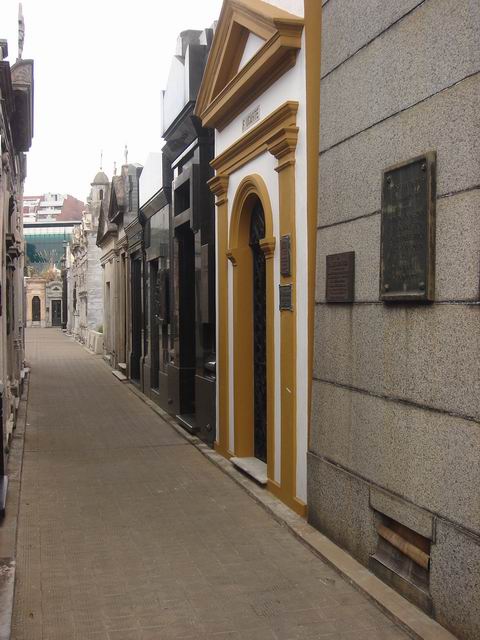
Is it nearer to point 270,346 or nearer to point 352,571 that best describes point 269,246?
point 270,346

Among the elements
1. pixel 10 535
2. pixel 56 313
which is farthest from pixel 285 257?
pixel 56 313

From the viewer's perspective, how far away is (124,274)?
2047 cm

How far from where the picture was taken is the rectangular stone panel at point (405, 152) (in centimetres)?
409

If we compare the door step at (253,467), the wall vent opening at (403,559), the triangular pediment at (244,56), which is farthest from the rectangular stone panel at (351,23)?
the door step at (253,467)

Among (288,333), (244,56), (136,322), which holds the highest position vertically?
(244,56)

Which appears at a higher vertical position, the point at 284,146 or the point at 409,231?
the point at 284,146

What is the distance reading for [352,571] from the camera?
519cm

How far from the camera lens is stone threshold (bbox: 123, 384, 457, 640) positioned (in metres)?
4.31

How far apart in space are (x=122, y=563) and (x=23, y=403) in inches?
376

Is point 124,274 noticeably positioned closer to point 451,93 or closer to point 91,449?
point 91,449

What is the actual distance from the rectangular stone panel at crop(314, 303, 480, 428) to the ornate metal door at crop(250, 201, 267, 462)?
2.06 meters

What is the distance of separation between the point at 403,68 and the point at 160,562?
12.3ft

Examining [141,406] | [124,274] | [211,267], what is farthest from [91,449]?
[124,274]

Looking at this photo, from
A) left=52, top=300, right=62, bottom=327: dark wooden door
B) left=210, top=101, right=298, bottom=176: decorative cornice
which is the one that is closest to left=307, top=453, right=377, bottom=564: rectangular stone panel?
left=210, top=101, right=298, bottom=176: decorative cornice
